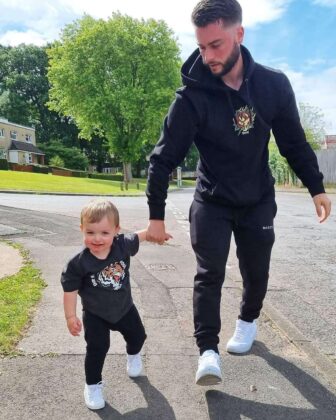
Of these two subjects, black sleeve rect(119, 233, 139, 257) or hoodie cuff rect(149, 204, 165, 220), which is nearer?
black sleeve rect(119, 233, 139, 257)


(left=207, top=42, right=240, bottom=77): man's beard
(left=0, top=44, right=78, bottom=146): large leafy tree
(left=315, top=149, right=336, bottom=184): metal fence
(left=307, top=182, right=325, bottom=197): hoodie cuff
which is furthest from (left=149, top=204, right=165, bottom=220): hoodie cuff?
(left=0, top=44, right=78, bottom=146): large leafy tree

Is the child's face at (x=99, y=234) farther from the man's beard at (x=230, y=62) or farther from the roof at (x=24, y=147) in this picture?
the roof at (x=24, y=147)

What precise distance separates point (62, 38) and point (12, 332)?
50.0 metres

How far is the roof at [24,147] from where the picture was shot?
70875 millimetres

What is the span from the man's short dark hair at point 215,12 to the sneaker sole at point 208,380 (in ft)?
7.13

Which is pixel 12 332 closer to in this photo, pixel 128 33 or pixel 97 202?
pixel 97 202

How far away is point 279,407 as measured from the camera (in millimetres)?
2777

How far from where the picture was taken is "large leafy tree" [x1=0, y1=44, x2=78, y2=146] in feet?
243

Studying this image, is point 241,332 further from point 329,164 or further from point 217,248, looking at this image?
point 329,164

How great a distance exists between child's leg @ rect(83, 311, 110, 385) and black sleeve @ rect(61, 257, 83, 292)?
219 millimetres

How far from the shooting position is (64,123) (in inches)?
3004

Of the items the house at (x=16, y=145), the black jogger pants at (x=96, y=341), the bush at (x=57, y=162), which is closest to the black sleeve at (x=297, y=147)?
the black jogger pants at (x=96, y=341)

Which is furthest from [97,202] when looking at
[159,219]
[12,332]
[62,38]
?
[62,38]

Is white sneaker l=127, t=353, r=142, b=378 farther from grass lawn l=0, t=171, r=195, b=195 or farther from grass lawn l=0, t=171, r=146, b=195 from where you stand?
grass lawn l=0, t=171, r=146, b=195
